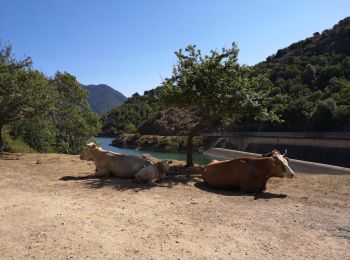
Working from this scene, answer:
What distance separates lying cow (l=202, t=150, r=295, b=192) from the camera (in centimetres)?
1175

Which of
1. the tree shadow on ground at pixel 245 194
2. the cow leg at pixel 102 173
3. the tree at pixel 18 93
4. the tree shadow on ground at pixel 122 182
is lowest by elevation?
the tree shadow on ground at pixel 245 194

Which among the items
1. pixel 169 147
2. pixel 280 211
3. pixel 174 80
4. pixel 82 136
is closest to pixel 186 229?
pixel 280 211

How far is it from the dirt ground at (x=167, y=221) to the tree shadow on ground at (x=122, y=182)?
58mm

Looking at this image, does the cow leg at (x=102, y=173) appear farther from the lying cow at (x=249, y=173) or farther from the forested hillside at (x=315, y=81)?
the forested hillside at (x=315, y=81)

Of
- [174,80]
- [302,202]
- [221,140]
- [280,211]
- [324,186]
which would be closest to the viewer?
[280,211]

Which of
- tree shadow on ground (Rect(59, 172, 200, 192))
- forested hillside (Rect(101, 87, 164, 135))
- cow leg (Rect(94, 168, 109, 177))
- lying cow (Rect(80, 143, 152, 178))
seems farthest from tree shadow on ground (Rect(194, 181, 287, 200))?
forested hillside (Rect(101, 87, 164, 135))

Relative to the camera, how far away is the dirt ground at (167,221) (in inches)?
246

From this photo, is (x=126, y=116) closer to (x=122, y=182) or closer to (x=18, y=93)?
(x=18, y=93)

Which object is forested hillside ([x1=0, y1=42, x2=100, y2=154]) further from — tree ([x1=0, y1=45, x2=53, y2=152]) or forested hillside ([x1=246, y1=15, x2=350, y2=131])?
forested hillside ([x1=246, y1=15, x2=350, y2=131])

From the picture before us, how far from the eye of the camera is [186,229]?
732cm

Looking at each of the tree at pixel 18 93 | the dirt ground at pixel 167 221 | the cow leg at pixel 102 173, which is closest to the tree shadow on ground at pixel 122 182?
the dirt ground at pixel 167 221

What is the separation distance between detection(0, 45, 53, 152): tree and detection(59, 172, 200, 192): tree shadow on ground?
8907 millimetres

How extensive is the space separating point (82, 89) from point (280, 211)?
3206cm

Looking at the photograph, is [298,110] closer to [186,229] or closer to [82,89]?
[82,89]
